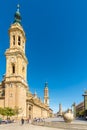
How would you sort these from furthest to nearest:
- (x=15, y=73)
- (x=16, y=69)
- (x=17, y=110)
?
(x=16, y=69), (x=15, y=73), (x=17, y=110)

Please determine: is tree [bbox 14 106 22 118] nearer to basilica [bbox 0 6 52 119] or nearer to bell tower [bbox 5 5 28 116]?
basilica [bbox 0 6 52 119]

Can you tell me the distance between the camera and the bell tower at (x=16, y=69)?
7619 centimetres

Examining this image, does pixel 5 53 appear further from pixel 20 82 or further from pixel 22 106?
pixel 22 106

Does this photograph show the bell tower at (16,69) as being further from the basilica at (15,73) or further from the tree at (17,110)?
the tree at (17,110)

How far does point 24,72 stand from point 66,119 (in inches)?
1704

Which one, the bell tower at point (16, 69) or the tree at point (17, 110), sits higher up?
the bell tower at point (16, 69)

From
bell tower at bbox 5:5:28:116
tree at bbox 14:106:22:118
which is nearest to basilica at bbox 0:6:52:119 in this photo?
bell tower at bbox 5:5:28:116

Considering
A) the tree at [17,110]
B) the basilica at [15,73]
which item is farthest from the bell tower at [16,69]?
the tree at [17,110]

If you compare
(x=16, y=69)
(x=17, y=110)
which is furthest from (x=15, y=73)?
(x=17, y=110)

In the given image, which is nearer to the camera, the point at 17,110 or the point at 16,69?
the point at 17,110

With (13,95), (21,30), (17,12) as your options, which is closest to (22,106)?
(13,95)

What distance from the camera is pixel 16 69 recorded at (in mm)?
78938

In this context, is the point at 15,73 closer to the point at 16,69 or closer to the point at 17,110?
the point at 16,69

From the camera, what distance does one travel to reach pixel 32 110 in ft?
324
